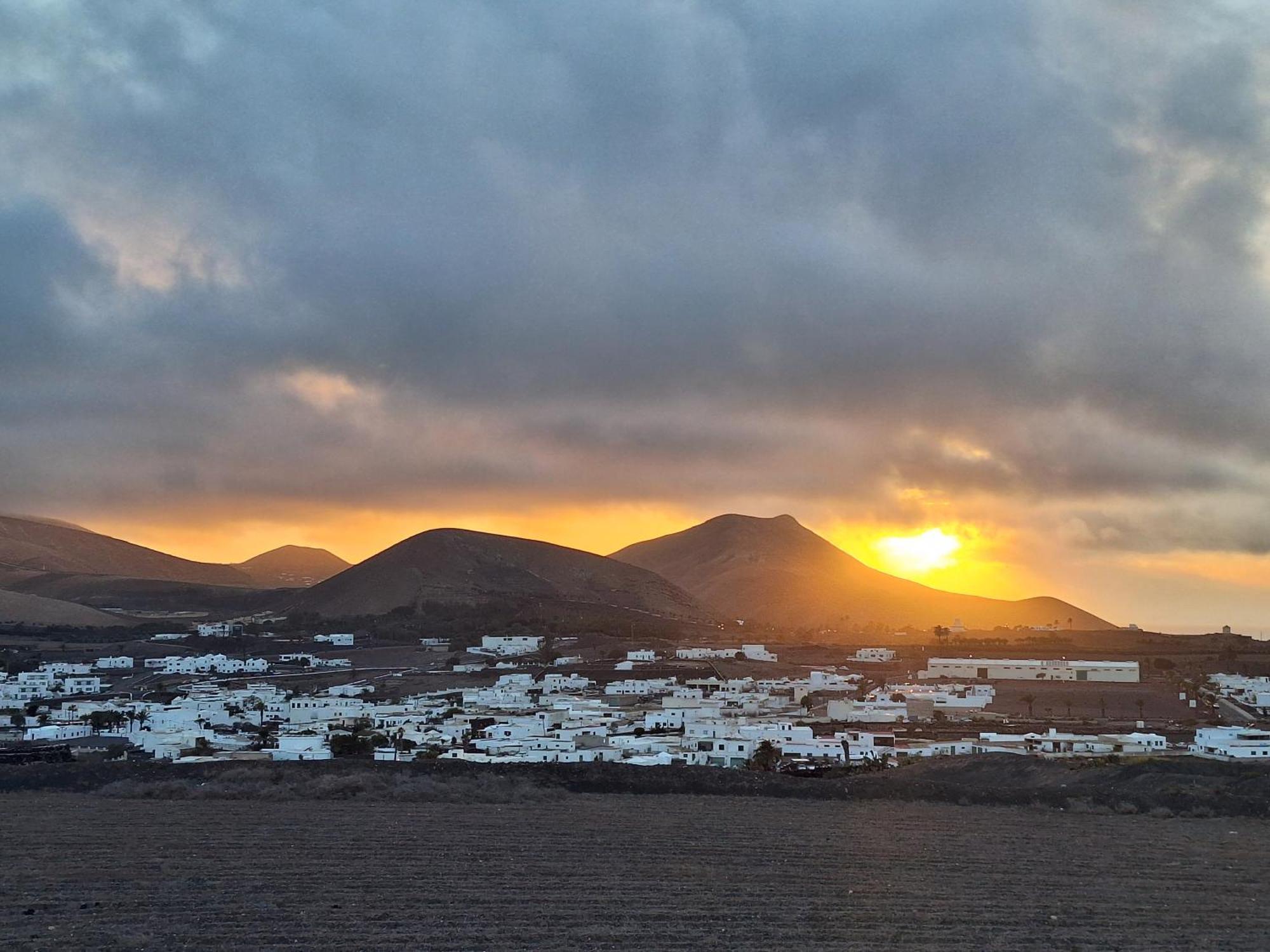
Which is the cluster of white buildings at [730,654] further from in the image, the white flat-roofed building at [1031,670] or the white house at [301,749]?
the white house at [301,749]

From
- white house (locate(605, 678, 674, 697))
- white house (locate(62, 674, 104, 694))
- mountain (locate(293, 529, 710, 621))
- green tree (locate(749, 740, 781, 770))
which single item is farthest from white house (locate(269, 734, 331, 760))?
mountain (locate(293, 529, 710, 621))

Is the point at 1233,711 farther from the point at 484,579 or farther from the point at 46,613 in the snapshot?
the point at 46,613

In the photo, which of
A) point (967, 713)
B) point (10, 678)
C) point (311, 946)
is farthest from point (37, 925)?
point (10, 678)

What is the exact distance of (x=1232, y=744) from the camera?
39.9m

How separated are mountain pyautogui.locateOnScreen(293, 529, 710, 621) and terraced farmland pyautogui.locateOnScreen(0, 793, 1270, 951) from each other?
10262 cm

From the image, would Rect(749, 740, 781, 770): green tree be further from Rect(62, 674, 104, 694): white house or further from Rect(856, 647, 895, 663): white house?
Rect(856, 647, 895, 663): white house

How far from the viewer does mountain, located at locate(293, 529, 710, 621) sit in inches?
5266

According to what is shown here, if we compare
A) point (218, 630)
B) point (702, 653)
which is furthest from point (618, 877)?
point (218, 630)

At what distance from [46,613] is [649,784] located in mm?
105289

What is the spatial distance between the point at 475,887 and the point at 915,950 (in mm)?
7511

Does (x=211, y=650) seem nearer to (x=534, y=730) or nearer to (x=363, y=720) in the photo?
(x=363, y=720)

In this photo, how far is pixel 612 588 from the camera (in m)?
154

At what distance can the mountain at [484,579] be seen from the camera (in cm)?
13375

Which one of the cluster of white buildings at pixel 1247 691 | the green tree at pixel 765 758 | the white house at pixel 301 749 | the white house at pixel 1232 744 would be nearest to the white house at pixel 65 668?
the white house at pixel 301 749
